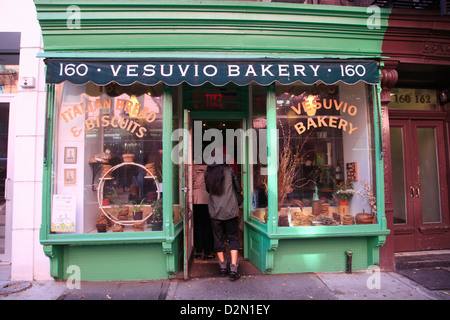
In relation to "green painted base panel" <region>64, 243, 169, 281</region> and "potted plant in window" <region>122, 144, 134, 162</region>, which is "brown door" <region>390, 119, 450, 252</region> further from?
"potted plant in window" <region>122, 144, 134, 162</region>

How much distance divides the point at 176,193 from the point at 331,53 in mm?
3669

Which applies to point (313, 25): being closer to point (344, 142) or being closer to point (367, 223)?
point (344, 142)

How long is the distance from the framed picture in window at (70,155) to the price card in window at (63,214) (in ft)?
1.97

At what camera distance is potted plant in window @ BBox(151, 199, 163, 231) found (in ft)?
14.6

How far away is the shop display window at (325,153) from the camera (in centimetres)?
482

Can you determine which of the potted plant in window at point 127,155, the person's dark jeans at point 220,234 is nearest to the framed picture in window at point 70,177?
the potted plant in window at point 127,155

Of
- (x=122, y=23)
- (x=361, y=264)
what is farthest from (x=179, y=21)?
(x=361, y=264)

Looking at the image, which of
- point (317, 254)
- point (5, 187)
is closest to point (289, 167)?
point (317, 254)

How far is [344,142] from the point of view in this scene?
5102mm

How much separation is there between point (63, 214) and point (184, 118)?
246cm

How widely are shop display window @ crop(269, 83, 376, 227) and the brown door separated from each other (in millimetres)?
1216

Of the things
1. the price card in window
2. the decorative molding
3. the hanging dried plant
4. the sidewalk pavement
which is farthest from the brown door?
the price card in window

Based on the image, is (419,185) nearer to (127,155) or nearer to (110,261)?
(127,155)

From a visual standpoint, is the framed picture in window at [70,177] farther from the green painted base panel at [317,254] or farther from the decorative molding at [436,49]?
the decorative molding at [436,49]
